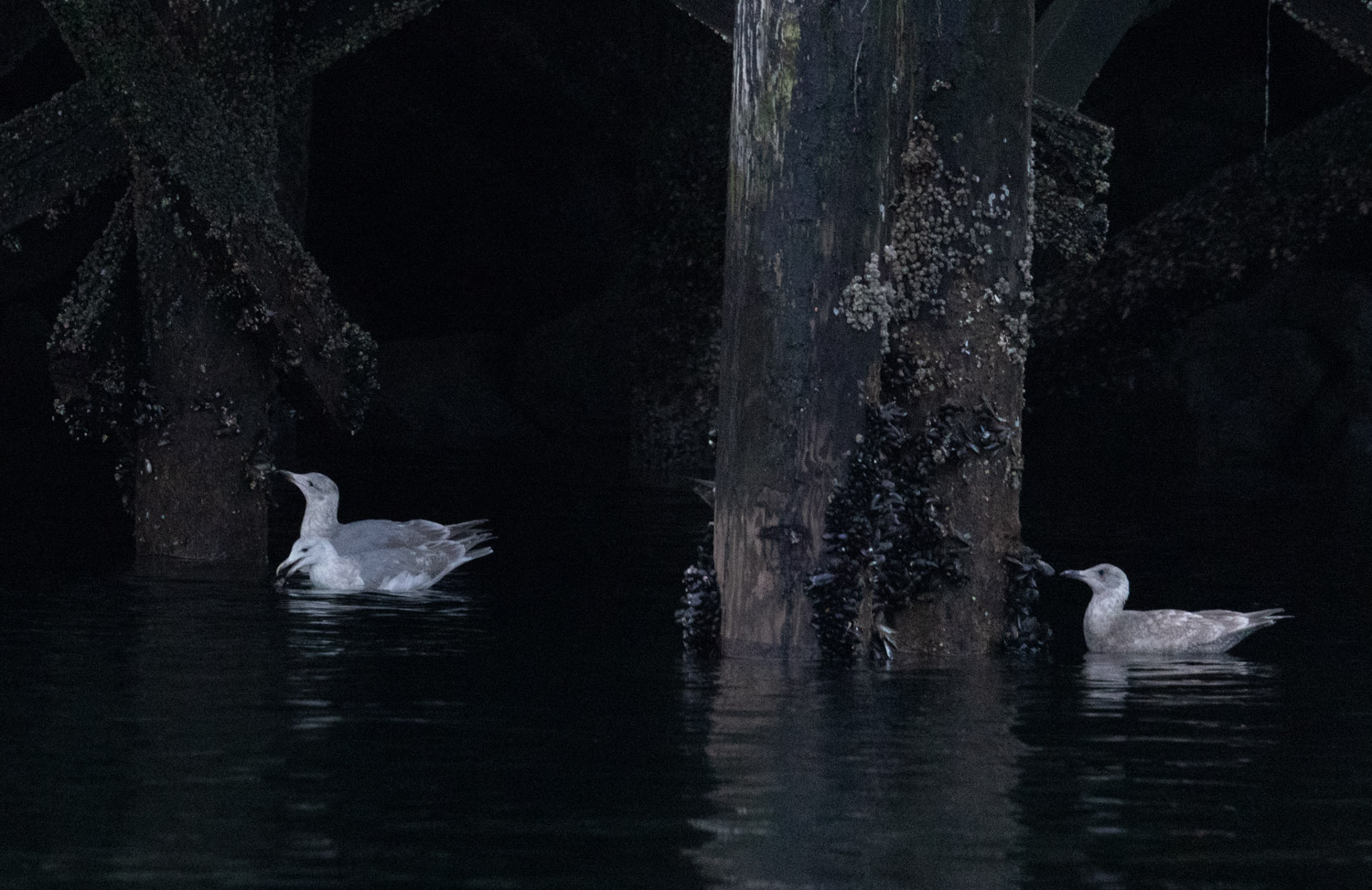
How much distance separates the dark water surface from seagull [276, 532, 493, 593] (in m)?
0.40

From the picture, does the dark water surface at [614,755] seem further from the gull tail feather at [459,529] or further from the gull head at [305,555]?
the gull tail feather at [459,529]

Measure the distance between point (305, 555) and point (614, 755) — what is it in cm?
421

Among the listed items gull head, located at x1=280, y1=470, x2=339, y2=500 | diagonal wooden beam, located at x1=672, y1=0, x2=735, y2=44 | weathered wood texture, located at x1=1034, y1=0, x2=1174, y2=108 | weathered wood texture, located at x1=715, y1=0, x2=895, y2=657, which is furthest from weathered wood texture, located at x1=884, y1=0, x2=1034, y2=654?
gull head, located at x1=280, y1=470, x2=339, y2=500

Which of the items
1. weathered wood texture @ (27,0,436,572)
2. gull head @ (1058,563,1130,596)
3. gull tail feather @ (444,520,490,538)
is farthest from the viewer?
gull tail feather @ (444,520,490,538)

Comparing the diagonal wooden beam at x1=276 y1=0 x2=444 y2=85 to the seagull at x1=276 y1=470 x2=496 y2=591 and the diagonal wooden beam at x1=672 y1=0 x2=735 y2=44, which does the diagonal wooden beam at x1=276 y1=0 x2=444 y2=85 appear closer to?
the diagonal wooden beam at x1=672 y1=0 x2=735 y2=44

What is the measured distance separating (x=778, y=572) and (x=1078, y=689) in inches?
42.9

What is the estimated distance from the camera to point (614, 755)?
5.90 metres

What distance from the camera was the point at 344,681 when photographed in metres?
7.12

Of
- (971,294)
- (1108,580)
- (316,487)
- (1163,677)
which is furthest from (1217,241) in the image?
(316,487)

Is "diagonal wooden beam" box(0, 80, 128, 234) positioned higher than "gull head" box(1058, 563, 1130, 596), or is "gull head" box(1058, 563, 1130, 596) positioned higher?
"diagonal wooden beam" box(0, 80, 128, 234)

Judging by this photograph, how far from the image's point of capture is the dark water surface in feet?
15.8

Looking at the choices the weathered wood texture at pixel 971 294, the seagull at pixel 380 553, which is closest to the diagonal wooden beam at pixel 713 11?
the weathered wood texture at pixel 971 294

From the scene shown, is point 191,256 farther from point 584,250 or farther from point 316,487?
point 584,250

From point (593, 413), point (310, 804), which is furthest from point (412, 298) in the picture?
point (310, 804)
